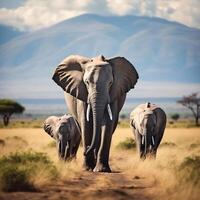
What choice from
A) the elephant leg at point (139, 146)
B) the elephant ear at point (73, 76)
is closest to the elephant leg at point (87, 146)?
the elephant ear at point (73, 76)

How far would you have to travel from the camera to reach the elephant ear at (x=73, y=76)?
324 inches

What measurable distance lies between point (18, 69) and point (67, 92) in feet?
183

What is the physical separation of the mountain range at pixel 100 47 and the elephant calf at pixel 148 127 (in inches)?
638

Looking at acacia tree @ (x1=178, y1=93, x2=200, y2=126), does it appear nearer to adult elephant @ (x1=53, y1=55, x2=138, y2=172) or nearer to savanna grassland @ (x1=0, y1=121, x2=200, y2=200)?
adult elephant @ (x1=53, y1=55, x2=138, y2=172)

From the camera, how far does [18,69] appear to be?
63.8 meters

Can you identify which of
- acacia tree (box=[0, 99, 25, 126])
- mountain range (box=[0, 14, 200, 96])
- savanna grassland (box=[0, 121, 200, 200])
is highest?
mountain range (box=[0, 14, 200, 96])

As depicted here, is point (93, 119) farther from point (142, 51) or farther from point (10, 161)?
point (142, 51)

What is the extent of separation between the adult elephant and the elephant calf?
5.32ft

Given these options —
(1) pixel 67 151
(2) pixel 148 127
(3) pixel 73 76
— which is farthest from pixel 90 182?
(2) pixel 148 127

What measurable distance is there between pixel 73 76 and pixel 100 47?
141 feet

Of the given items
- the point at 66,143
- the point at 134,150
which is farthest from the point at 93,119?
the point at 134,150

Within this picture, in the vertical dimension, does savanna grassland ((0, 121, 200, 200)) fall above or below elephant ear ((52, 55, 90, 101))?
below

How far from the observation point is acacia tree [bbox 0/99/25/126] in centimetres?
3300

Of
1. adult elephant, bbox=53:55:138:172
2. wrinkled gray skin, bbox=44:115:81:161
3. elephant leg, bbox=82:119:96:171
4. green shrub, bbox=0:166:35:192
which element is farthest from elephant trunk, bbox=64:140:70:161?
green shrub, bbox=0:166:35:192
